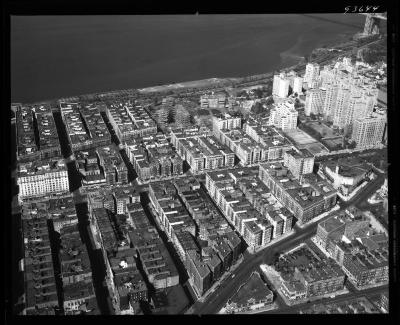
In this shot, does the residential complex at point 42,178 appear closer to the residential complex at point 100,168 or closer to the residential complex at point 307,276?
the residential complex at point 100,168

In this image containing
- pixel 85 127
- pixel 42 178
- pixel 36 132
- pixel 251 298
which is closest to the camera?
pixel 251 298

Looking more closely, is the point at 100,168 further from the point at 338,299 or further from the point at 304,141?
the point at 338,299

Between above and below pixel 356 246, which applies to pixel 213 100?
above
